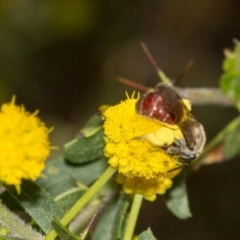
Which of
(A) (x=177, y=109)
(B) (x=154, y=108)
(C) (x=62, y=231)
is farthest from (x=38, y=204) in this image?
(A) (x=177, y=109)

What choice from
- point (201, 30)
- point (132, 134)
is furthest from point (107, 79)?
point (132, 134)

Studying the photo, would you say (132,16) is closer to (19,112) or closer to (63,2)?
(63,2)

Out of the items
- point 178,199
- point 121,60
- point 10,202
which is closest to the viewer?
point 10,202

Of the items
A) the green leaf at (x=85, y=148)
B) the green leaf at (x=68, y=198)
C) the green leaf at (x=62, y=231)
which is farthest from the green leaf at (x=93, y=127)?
the green leaf at (x=62, y=231)

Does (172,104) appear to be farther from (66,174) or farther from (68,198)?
(66,174)

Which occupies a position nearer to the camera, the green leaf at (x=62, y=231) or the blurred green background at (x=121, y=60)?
the green leaf at (x=62, y=231)

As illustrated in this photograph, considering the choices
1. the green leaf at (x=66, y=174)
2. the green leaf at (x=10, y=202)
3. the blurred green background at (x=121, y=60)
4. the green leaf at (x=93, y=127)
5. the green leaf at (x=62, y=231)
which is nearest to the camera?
the green leaf at (x=62, y=231)

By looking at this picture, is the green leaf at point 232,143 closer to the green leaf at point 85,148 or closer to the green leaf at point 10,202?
the green leaf at point 85,148
